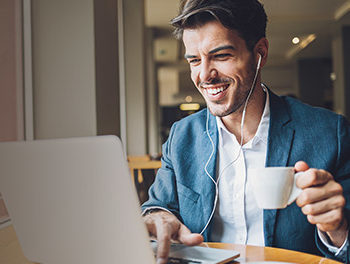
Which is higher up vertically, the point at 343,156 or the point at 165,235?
the point at 343,156

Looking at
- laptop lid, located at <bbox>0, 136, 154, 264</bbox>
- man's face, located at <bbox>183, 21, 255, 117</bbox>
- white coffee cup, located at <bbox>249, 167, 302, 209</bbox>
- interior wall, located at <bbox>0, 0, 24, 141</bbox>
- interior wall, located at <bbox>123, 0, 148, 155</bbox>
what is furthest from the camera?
interior wall, located at <bbox>123, 0, 148, 155</bbox>

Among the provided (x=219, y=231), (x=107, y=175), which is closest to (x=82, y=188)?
(x=107, y=175)

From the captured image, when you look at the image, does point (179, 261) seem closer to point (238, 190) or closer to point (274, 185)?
point (274, 185)

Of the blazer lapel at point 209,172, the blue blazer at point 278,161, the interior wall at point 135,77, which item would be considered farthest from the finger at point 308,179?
the interior wall at point 135,77

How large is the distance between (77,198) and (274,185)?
34 centimetres

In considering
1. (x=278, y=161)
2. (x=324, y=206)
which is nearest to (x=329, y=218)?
(x=324, y=206)

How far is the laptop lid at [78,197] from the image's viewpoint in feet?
1.89

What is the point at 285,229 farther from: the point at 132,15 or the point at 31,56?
the point at 132,15

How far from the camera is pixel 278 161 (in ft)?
4.05

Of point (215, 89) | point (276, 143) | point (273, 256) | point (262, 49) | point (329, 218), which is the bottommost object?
point (273, 256)

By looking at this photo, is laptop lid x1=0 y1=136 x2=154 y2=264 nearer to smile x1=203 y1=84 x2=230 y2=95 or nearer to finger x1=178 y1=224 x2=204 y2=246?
finger x1=178 y1=224 x2=204 y2=246

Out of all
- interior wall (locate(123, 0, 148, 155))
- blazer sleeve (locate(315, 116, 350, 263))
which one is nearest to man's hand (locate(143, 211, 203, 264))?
blazer sleeve (locate(315, 116, 350, 263))

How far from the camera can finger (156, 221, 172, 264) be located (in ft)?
2.43

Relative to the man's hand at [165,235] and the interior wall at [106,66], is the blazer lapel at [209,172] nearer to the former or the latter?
the man's hand at [165,235]
